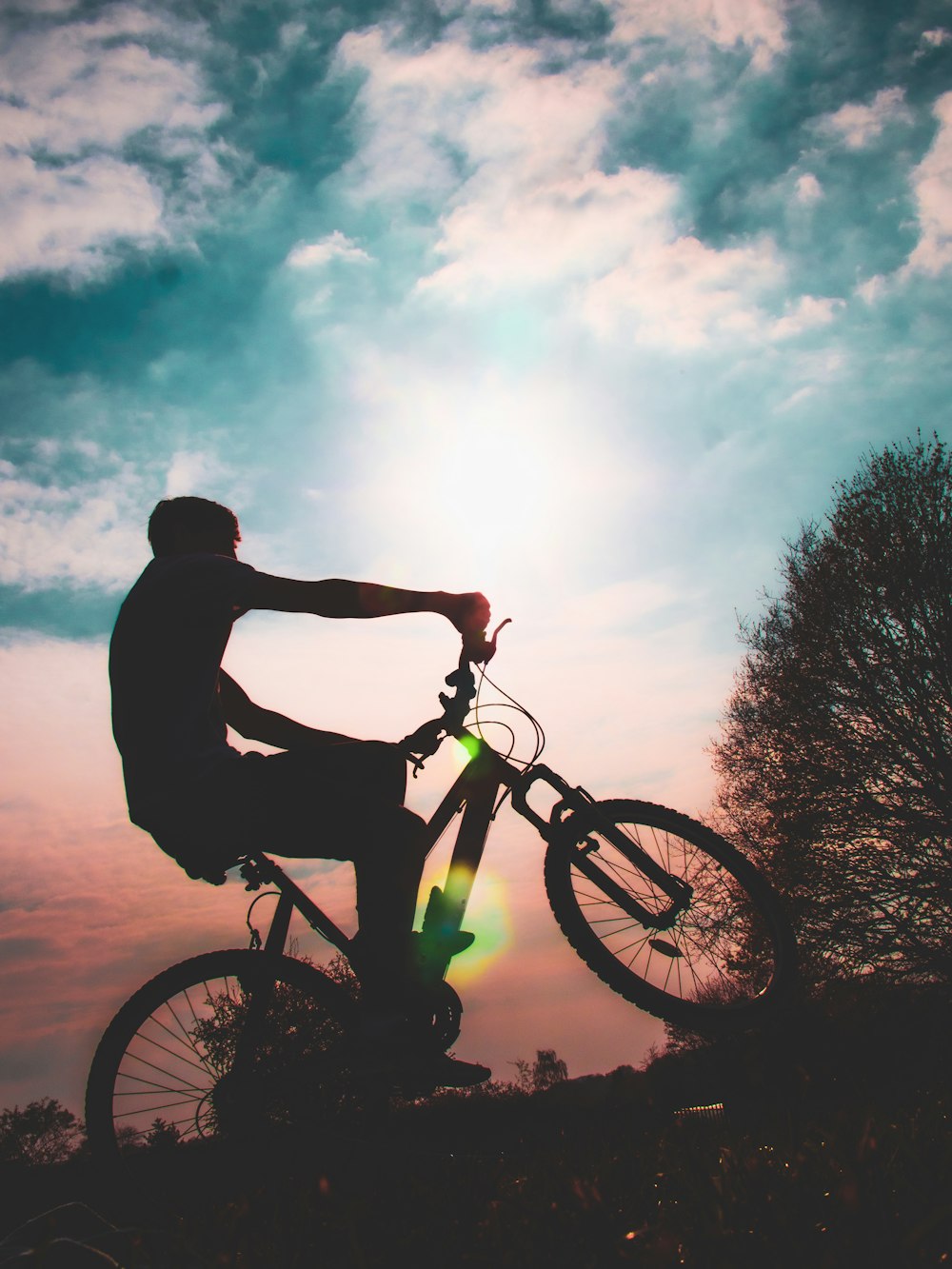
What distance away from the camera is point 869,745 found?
13.8 m

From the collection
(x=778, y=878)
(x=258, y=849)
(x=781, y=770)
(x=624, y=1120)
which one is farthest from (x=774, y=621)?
(x=258, y=849)

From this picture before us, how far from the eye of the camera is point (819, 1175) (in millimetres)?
1822

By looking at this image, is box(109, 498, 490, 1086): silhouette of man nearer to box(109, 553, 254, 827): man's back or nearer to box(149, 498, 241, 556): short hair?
box(109, 553, 254, 827): man's back

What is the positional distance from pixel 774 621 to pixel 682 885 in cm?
1471

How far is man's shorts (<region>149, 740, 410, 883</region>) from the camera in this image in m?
2.69

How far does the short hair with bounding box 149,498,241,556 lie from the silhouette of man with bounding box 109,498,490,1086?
496mm

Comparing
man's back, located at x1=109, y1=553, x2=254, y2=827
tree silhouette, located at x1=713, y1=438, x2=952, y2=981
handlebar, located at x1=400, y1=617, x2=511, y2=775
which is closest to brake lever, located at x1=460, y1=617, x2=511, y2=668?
handlebar, located at x1=400, y1=617, x2=511, y2=775

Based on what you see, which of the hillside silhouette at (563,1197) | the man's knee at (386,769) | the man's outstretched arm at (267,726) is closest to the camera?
the hillside silhouette at (563,1197)

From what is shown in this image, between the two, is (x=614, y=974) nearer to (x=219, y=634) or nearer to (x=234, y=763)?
(x=234, y=763)

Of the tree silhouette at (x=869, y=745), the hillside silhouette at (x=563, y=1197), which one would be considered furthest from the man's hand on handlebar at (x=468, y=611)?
the tree silhouette at (x=869, y=745)

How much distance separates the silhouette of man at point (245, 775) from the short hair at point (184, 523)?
0.50 m

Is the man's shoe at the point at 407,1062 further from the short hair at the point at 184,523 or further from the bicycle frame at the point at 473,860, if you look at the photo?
the short hair at the point at 184,523

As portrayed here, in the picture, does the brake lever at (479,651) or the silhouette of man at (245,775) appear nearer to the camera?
the silhouette of man at (245,775)

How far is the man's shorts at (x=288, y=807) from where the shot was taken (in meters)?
2.69
